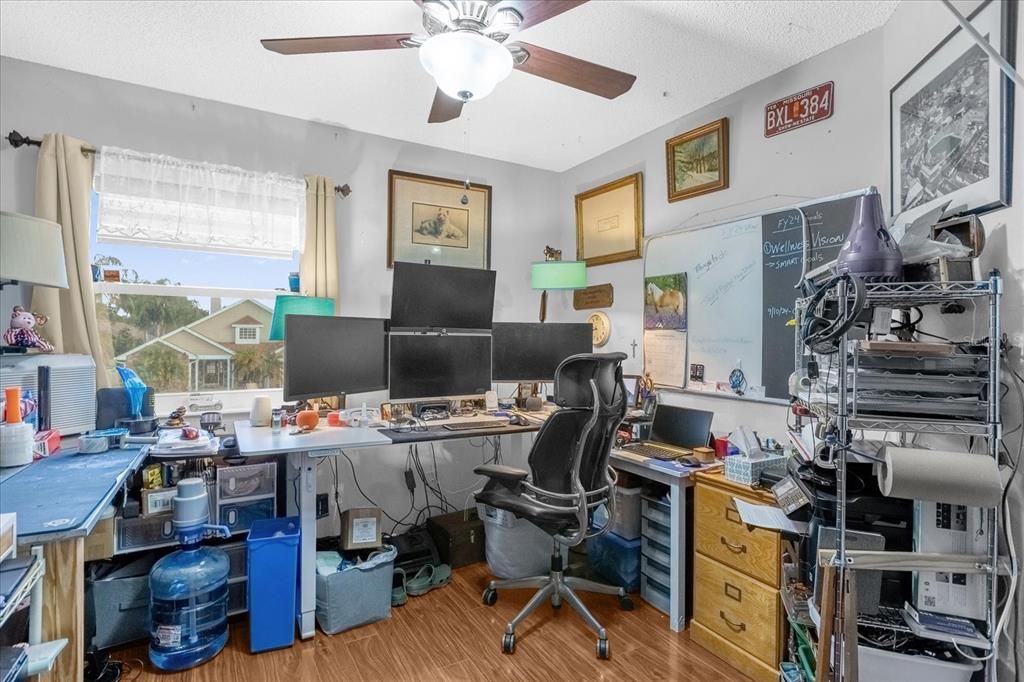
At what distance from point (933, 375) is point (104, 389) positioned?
311 cm

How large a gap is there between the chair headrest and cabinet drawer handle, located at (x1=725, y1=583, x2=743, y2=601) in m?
Answer: 0.91

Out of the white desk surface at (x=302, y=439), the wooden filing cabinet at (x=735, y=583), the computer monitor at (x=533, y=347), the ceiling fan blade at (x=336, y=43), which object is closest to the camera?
the ceiling fan blade at (x=336, y=43)

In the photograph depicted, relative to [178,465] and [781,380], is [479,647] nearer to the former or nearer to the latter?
[178,465]

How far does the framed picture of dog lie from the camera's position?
317 cm

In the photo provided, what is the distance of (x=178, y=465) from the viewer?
2104 mm

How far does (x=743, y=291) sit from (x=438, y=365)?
64.4 inches

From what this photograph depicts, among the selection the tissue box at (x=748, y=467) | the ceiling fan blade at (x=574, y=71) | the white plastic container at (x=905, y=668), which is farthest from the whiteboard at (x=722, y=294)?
the white plastic container at (x=905, y=668)

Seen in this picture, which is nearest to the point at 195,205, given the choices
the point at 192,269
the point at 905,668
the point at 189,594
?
the point at 192,269

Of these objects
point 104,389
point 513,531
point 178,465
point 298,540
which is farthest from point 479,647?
point 104,389

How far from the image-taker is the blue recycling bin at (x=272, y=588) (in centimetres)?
203

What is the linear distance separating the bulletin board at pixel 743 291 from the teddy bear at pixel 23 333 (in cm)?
296

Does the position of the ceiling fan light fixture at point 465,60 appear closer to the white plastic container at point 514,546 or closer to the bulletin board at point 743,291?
the bulletin board at point 743,291

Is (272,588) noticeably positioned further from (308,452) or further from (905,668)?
(905,668)

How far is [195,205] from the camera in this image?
2600 mm
